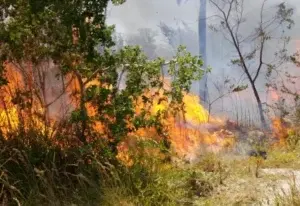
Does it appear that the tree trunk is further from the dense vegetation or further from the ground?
the dense vegetation

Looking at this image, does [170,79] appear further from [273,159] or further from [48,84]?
[273,159]

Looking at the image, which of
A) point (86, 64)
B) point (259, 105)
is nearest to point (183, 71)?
point (86, 64)

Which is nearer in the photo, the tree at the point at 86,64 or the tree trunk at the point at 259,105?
the tree at the point at 86,64

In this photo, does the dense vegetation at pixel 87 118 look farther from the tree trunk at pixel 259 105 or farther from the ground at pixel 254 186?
the tree trunk at pixel 259 105

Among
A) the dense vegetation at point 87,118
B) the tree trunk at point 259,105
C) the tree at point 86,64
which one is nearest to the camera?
the dense vegetation at point 87,118

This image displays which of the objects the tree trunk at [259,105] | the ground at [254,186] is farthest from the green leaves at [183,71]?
the tree trunk at [259,105]

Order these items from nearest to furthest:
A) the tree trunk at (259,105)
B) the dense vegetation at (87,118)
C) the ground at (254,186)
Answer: the ground at (254,186) → the dense vegetation at (87,118) → the tree trunk at (259,105)

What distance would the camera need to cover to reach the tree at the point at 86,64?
6648 mm

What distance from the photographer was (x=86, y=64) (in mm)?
7125

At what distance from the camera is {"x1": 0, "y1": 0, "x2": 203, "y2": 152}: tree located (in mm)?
6648

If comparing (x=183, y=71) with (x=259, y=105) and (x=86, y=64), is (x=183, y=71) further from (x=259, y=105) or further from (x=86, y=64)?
(x=259, y=105)

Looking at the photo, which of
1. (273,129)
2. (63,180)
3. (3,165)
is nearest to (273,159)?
(63,180)

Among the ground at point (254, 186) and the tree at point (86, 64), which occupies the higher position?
the tree at point (86, 64)

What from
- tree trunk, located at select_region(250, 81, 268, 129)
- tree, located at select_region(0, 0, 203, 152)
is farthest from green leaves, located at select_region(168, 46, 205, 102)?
tree trunk, located at select_region(250, 81, 268, 129)
